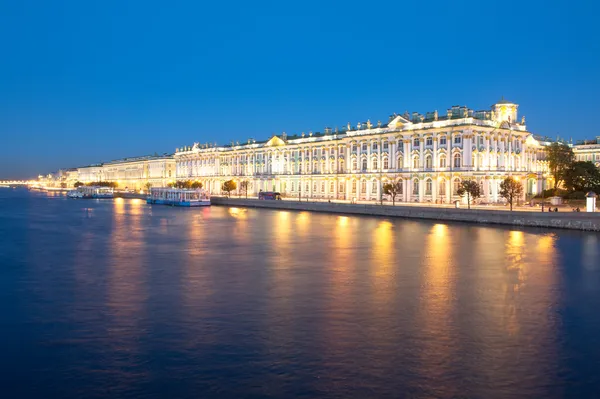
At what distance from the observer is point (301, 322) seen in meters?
15.4

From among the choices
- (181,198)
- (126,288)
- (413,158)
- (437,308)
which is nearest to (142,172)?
(181,198)

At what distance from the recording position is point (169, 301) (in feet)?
59.0

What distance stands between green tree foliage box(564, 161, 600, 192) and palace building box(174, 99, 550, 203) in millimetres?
5285

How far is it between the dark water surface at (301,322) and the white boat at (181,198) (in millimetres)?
57092

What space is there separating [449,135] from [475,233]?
28885 millimetres

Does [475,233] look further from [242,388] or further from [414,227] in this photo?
[242,388]

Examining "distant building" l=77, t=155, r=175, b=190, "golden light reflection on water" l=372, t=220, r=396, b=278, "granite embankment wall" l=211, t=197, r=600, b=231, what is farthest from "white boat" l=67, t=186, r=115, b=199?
"golden light reflection on water" l=372, t=220, r=396, b=278

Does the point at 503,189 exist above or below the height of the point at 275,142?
below

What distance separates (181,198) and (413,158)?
4084 cm

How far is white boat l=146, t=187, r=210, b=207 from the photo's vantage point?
88.2m

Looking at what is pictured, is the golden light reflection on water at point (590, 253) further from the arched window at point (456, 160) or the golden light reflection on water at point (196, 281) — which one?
the arched window at point (456, 160)

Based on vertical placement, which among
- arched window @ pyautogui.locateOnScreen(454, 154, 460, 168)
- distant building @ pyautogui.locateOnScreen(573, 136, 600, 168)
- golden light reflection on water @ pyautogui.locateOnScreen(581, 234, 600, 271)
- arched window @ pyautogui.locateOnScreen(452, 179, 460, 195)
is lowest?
golden light reflection on water @ pyautogui.locateOnScreen(581, 234, 600, 271)

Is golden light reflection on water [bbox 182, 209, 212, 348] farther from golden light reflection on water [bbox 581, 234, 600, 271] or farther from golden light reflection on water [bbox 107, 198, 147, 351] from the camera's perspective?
golden light reflection on water [bbox 581, 234, 600, 271]

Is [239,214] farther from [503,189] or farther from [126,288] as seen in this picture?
[126,288]
